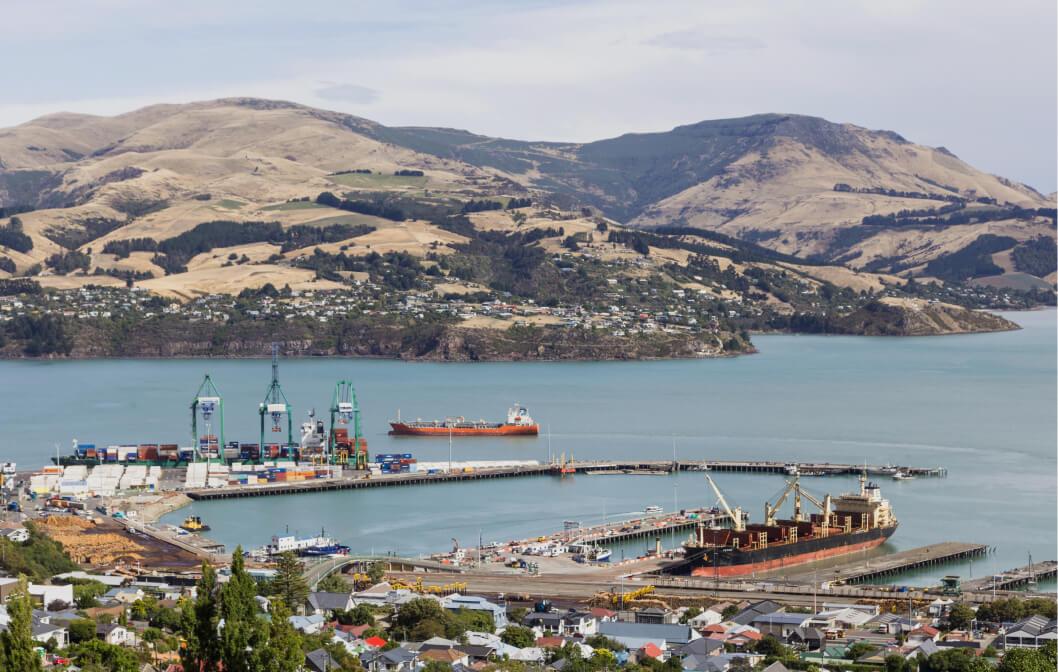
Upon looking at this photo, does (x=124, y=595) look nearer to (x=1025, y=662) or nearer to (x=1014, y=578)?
(x=1025, y=662)

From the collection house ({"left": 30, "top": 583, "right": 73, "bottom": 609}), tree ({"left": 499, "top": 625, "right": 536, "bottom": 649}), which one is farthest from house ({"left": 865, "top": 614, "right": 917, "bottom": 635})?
house ({"left": 30, "top": 583, "right": 73, "bottom": 609})

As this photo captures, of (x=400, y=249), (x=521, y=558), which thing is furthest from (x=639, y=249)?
(x=521, y=558)

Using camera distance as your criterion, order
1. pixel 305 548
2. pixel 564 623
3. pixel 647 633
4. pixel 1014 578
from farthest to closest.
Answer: pixel 305 548 → pixel 1014 578 → pixel 564 623 → pixel 647 633

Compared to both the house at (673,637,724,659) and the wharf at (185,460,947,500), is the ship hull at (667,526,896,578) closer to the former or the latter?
the house at (673,637,724,659)

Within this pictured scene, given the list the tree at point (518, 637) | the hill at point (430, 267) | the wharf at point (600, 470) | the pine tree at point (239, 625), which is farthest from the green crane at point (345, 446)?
the hill at point (430, 267)

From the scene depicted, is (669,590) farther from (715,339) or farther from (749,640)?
(715,339)

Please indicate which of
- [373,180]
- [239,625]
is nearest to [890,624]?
[239,625]
